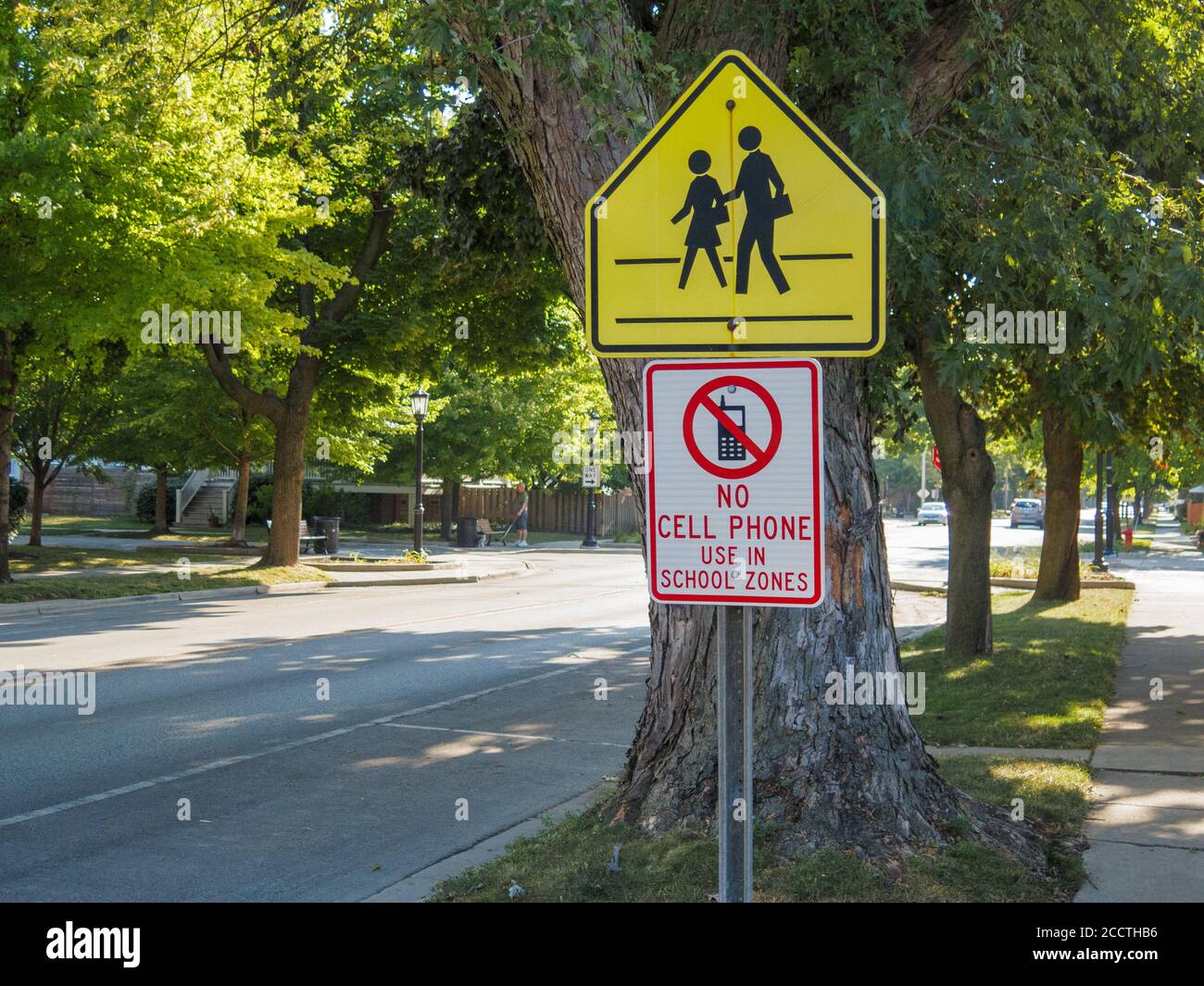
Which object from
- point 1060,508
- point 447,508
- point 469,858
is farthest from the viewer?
point 447,508

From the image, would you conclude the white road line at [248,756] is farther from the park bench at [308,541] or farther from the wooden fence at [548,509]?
the wooden fence at [548,509]

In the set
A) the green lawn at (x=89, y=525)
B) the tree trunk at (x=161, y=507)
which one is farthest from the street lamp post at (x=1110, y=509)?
the green lawn at (x=89, y=525)

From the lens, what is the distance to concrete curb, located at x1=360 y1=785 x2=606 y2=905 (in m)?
5.74

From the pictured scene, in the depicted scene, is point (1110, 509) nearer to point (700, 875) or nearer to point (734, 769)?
point (700, 875)

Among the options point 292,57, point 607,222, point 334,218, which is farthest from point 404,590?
point 607,222

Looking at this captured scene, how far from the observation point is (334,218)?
2391cm

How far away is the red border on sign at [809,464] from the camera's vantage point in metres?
3.23

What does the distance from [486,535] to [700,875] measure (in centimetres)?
3824

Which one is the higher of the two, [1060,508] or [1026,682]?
[1060,508]

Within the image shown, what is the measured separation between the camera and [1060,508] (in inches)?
781

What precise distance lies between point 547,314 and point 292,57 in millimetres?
11716

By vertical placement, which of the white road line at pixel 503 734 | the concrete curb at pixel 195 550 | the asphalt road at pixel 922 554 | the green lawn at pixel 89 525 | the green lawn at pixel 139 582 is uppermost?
the green lawn at pixel 89 525

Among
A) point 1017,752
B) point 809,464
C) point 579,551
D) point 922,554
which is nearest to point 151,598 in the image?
point 1017,752

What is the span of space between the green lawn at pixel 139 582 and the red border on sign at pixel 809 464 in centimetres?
1752
